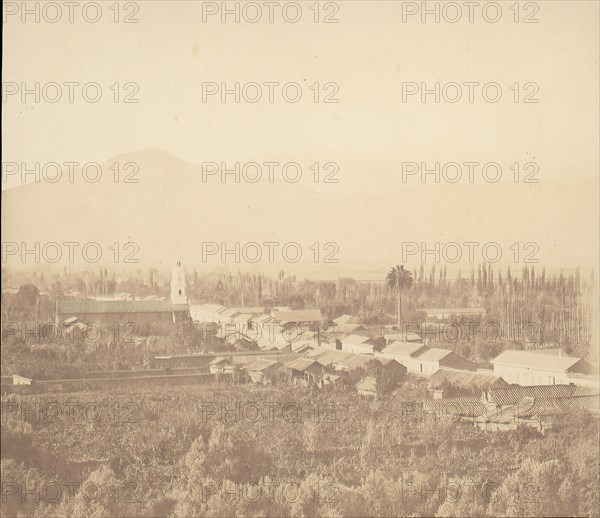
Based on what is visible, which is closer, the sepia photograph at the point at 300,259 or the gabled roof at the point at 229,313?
the sepia photograph at the point at 300,259

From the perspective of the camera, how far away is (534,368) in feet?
12.9

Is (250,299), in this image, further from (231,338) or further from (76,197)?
(76,197)

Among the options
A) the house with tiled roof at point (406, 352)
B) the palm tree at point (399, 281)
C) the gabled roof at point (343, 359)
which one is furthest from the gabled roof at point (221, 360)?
the palm tree at point (399, 281)

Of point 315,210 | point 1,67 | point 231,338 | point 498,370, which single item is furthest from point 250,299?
point 1,67

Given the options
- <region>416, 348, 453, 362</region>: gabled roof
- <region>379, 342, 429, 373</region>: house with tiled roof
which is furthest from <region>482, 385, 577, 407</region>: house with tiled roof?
<region>379, 342, 429, 373</region>: house with tiled roof

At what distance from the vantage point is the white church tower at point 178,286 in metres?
3.80

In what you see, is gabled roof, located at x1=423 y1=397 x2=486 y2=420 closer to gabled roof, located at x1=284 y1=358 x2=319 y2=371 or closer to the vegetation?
the vegetation

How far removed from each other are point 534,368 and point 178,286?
6.31 feet

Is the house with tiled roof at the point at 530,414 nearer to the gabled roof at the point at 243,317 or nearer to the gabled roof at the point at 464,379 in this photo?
the gabled roof at the point at 464,379

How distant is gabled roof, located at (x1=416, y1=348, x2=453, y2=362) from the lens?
3.93 meters

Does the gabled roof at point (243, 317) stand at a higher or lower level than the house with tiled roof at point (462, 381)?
higher

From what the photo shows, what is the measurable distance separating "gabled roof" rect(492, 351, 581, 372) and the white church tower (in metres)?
1.68

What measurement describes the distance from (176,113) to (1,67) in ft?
2.90

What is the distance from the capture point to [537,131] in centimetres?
399
